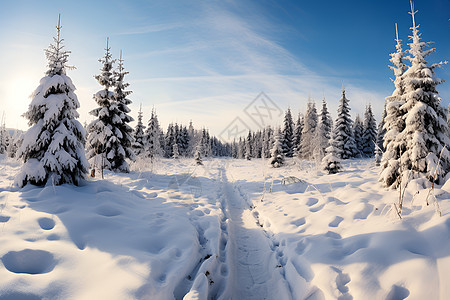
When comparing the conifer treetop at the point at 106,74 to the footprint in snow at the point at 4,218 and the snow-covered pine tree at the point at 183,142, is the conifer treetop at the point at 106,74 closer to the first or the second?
the footprint in snow at the point at 4,218

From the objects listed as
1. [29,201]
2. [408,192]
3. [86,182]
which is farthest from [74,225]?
[408,192]

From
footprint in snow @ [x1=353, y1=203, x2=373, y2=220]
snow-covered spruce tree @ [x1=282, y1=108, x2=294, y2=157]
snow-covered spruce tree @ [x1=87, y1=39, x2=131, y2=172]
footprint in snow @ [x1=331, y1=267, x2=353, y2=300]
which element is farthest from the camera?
snow-covered spruce tree @ [x1=282, y1=108, x2=294, y2=157]

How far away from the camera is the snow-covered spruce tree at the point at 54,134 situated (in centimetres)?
682

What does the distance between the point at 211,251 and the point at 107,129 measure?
13.6m

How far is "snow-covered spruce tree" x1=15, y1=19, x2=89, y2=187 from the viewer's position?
6824mm

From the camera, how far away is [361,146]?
4109cm

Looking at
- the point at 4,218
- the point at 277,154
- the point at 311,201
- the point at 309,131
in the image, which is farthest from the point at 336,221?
the point at 309,131

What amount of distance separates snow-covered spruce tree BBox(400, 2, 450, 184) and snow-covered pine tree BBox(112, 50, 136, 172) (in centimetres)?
1584

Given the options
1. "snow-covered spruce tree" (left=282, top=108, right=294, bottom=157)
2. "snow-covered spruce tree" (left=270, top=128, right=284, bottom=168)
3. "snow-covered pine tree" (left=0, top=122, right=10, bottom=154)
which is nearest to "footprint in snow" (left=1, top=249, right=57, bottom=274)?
"snow-covered spruce tree" (left=270, top=128, right=284, bottom=168)

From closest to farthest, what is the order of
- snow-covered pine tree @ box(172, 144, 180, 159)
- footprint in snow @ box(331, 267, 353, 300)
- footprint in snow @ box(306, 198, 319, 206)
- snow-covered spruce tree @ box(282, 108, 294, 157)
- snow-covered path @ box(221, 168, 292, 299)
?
footprint in snow @ box(331, 267, 353, 300) → snow-covered path @ box(221, 168, 292, 299) → footprint in snow @ box(306, 198, 319, 206) → snow-covered pine tree @ box(172, 144, 180, 159) → snow-covered spruce tree @ box(282, 108, 294, 157)

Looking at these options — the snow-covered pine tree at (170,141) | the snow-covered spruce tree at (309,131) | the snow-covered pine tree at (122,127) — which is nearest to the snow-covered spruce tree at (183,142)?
the snow-covered pine tree at (170,141)

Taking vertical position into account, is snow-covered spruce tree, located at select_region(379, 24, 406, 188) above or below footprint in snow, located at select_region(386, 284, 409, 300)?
above

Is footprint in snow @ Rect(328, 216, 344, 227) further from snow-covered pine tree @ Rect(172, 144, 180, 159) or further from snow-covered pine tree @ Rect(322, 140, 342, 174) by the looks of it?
snow-covered pine tree @ Rect(172, 144, 180, 159)

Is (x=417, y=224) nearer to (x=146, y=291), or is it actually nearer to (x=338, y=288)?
(x=338, y=288)
